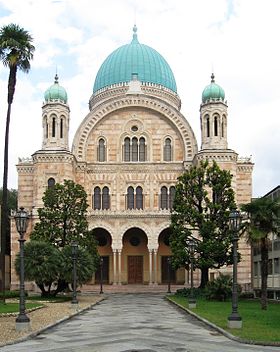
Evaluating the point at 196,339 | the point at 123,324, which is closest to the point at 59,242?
the point at 123,324

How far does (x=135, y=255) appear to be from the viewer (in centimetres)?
6225

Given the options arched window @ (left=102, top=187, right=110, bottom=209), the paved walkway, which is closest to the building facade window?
arched window @ (left=102, top=187, right=110, bottom=209)

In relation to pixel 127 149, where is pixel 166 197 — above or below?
below

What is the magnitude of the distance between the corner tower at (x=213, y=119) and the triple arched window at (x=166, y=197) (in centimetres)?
538

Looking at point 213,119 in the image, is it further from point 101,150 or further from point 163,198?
point 101,150

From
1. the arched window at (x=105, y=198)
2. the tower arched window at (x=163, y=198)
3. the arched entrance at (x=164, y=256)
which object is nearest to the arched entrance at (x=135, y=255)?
the arched entrance at (x=164, y=256)

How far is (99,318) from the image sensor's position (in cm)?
A: 2656

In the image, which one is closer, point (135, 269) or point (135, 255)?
point (135, 269)

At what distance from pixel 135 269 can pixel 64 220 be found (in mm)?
16813

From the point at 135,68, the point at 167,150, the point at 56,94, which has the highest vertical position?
the point at 135,68

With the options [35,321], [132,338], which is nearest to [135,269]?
[35,321]

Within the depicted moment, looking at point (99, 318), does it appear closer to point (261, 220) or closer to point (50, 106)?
point (261, 220)

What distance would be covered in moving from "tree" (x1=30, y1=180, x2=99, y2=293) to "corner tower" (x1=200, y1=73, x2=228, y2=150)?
640 inches

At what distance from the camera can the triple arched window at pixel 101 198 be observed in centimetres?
6056
